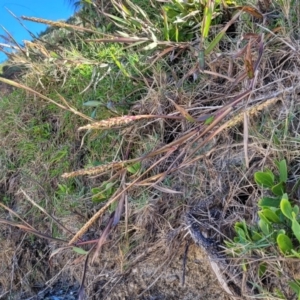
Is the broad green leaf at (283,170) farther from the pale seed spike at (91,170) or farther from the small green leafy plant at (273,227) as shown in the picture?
the pale seed spike at (91,170)

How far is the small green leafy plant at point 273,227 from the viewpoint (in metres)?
1.08

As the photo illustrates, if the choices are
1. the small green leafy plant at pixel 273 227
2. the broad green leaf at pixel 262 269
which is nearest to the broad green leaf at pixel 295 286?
the small green leafy plant at pixel 273 227

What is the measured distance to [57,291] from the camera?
2.06 metres

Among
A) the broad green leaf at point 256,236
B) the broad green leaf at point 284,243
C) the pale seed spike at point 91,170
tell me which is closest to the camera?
the broad green leaf at point 284,243

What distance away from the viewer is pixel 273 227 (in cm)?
117

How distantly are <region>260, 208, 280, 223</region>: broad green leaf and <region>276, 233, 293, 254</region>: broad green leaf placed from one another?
75mm

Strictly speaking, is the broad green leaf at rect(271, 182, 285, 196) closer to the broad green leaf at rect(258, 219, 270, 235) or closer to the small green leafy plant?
the small green leafy plant

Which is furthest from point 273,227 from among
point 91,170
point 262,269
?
point 91,170

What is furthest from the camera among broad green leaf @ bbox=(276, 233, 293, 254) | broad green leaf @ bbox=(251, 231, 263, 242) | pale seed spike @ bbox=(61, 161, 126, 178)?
pale seed spike @ bbox=(61, 161, 126, 178)

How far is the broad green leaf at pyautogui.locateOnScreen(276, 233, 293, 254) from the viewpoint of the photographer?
1.07 metres

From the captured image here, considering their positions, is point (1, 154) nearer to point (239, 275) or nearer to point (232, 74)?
point (232, 74)

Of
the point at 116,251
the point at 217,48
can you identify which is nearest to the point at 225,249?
the point at 116,251

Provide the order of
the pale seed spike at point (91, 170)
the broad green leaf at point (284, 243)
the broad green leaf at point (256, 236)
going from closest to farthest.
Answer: the broad green leaf at point (284, 243) → the broad green leaf at point (256, 236) → the pale seed spike at point (91, 170)

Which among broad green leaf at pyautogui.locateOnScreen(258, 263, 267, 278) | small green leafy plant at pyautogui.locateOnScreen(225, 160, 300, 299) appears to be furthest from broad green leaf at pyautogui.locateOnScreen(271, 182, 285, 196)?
broad green leaf at pyautogui.locateOnScreen(258, 263, 267, 278)
